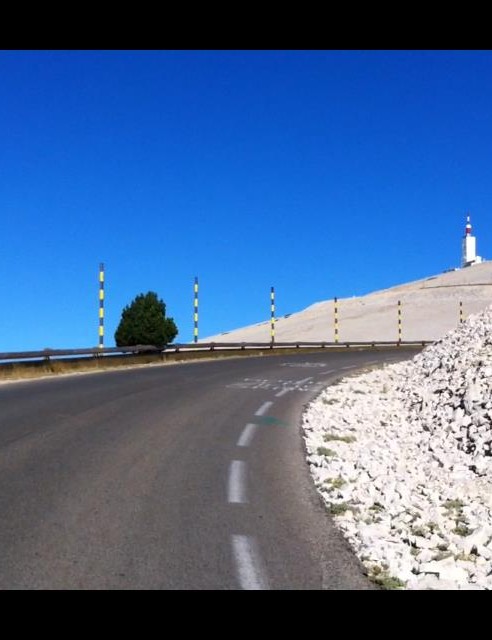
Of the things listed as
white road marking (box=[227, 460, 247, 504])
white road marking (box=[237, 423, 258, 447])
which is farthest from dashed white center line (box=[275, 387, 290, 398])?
white road marking (box=[227, 460, 247, 504])

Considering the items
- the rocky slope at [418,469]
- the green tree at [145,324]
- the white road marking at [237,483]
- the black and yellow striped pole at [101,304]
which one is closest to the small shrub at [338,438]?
the rocky slope at [418,469]

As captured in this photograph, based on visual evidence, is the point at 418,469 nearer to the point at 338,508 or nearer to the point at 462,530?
the point at 338,508

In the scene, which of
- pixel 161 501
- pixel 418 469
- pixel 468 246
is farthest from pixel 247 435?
pixel 468 246

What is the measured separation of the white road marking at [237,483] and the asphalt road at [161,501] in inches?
0.9

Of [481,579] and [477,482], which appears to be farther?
[477,482]

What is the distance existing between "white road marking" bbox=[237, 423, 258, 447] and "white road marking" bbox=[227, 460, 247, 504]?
128 centimetres

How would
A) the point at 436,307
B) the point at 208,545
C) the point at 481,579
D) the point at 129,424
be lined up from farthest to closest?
the point at 436,307, the point at 129,424, the point at 208,545, the point at 481,579

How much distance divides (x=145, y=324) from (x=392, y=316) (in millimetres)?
61530

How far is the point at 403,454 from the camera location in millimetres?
9586
